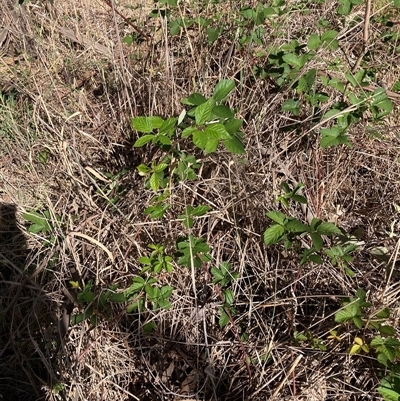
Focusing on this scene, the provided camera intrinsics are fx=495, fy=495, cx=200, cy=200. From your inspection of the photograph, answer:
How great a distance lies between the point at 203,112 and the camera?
1.59 metres

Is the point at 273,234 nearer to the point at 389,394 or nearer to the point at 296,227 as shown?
the point at 296,227

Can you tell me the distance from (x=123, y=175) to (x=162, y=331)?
2.44ft

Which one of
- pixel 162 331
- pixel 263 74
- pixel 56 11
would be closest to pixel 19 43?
pixel 56 11

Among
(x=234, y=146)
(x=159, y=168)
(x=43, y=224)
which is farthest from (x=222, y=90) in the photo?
(x=43, y=224)

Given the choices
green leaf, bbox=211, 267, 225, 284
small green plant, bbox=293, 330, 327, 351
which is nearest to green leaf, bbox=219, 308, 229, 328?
green leaf, bbox=211, 267, 225, 284

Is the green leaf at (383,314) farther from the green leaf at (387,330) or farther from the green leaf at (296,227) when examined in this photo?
the green leaf at (296,227)

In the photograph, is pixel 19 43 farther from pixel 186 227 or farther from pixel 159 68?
pixel 186 227

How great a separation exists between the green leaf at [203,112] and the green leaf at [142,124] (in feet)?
0.64

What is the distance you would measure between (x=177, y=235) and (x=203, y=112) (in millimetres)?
549

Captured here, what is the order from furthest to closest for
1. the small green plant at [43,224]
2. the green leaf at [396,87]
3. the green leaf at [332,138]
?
1. the green leaf at [396,87]
2. the small green plant at [43,224]
3. the green leaf at [332,138]

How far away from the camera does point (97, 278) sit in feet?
6.17

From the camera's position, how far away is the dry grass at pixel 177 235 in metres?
1.73

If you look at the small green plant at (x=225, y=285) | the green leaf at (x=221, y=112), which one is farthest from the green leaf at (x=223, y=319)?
the green leaf at (x=221, y=112)

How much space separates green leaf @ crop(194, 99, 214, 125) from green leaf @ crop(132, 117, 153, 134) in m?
0.20
